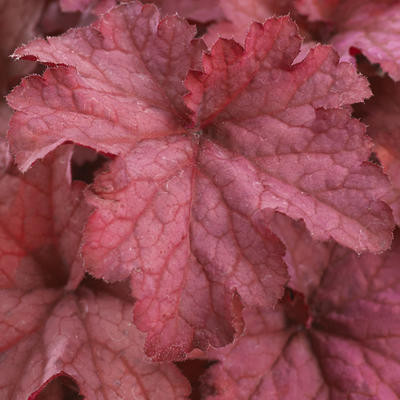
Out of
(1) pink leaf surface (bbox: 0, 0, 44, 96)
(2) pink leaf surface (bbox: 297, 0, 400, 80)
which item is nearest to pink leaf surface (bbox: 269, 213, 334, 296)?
(2) pink leaf surface (bbox: 297, 0, 400, 80)

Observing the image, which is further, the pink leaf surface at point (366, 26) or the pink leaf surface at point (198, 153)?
the pink leaf surface at point (366, 26)

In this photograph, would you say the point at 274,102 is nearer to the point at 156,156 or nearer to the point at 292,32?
the point at 292,32

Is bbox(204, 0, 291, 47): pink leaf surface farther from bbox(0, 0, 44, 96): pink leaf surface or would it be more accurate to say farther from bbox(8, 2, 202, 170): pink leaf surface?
bbox(0, 0, 44, 96): pink leaf surface

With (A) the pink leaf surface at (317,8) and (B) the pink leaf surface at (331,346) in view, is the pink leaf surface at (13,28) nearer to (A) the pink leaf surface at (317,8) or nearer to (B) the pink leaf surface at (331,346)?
(A) the pink leaf surface at (317,8)

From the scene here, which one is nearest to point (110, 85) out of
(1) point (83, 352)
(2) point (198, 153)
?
(2) point (198, 153)

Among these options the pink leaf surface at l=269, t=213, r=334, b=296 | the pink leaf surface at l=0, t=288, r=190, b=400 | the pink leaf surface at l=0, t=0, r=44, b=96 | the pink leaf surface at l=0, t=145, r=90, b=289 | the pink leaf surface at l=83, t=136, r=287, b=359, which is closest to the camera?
the pink leaf surface at l=83, t=136, r=287, b=359

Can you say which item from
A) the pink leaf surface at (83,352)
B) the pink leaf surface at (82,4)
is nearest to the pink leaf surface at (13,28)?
the pink leaf surface at (82,4)
